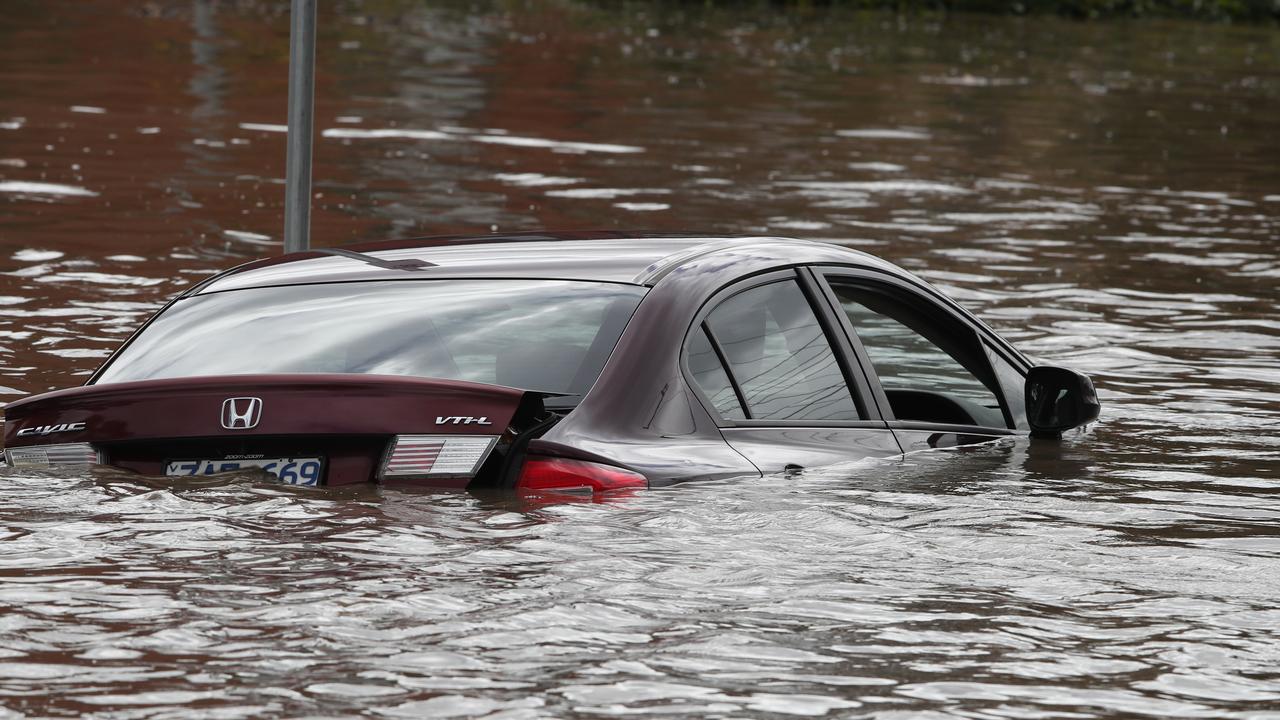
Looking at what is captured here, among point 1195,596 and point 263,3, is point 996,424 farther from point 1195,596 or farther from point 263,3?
point 263,3

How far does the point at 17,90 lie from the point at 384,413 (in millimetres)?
21970

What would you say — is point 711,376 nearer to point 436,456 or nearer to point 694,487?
point 694,487

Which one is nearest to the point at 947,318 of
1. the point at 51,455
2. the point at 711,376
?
the point at 711,376

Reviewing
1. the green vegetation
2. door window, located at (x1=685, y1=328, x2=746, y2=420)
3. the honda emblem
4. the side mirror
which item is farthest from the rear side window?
the green vegetation

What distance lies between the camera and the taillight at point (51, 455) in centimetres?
630

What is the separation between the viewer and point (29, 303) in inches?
502

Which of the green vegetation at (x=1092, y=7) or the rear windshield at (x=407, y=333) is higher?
the green vegetation at (x=1092, y=7)

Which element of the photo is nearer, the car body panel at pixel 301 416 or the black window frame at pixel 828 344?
the car body panel at pixel 301 416

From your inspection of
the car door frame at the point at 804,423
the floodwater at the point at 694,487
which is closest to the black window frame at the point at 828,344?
the car door frame at the point at 804,423

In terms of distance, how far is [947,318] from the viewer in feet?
25.7

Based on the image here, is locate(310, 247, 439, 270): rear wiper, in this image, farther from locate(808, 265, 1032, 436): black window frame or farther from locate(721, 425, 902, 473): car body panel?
locate(808, 265, 1032, 436): black window frame

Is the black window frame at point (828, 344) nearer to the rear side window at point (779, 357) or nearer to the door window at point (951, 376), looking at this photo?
the rear side window at point (779, 357)

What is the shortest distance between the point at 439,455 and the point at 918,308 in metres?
2.42

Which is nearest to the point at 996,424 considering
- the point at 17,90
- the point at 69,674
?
the point at 69,674
